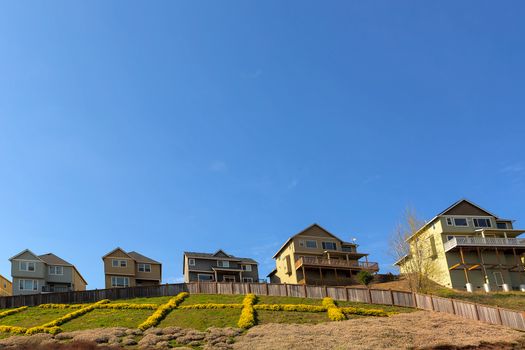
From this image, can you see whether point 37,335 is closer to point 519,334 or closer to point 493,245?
point 519,334

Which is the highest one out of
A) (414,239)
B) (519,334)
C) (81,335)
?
(414,239)

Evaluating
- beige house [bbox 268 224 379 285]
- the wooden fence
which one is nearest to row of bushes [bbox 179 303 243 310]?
the wooden fence

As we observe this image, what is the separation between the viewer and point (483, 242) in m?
70.3

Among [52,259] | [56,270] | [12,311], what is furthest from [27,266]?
[12,311]

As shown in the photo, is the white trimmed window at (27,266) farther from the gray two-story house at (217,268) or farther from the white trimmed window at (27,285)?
the gray two-story house at (217,268)

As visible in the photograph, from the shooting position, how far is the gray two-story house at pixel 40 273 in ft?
271

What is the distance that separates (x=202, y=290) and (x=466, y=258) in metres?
35.1

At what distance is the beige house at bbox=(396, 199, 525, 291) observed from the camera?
228 ft

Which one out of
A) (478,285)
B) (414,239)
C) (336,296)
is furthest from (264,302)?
(478,285)

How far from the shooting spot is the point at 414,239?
69.6 metres

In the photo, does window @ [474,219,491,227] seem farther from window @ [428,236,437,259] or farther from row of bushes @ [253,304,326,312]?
row of bushes @ [253,304,326,312]

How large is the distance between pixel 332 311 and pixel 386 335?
8686 mm

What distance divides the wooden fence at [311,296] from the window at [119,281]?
3247 centimetres

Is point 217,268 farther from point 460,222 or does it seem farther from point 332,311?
point 332,311
